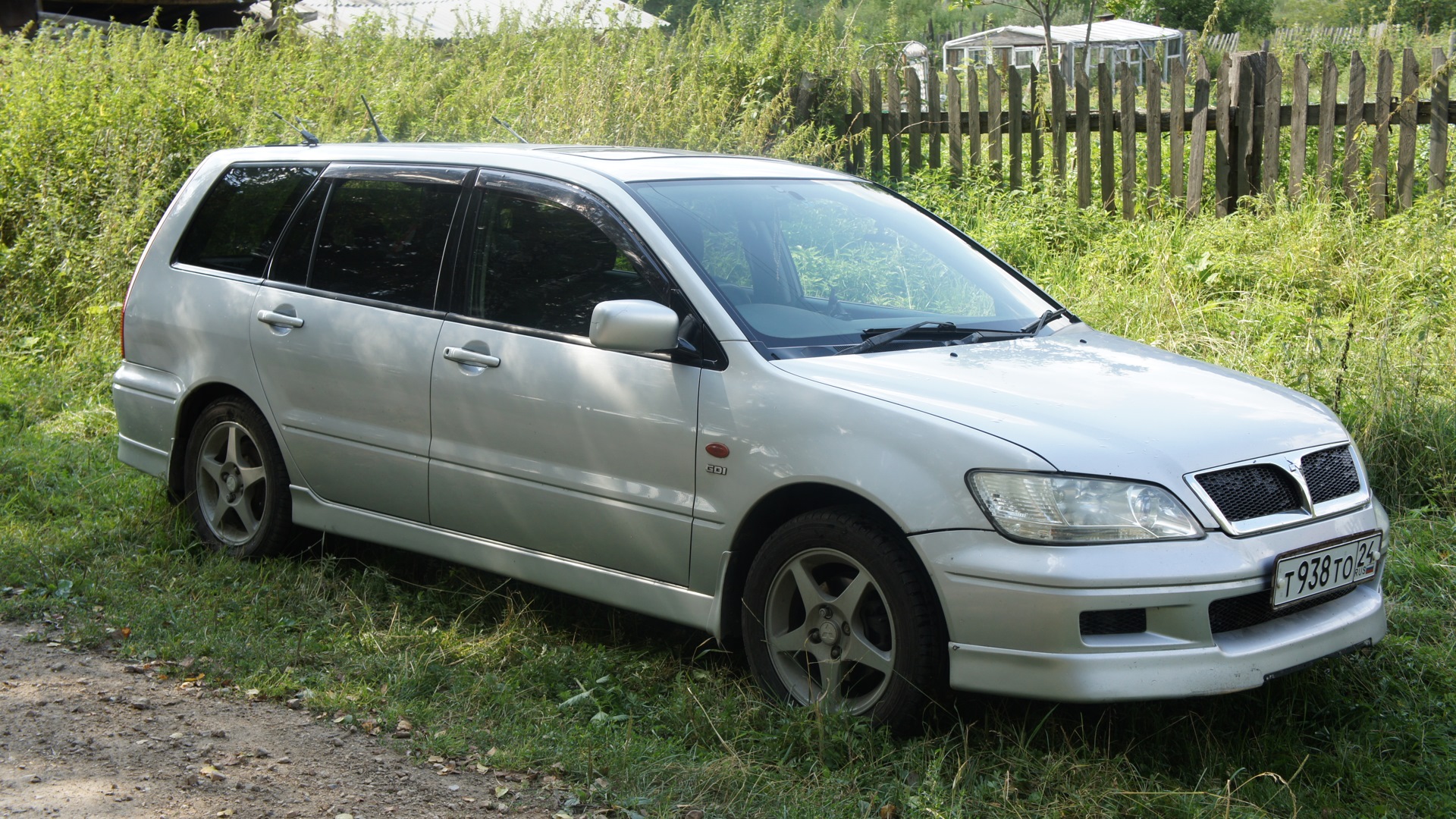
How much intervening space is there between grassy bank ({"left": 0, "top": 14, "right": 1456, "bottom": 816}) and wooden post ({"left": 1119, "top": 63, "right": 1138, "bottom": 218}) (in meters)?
0.33

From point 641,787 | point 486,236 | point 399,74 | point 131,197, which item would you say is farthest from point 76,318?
point 641,787

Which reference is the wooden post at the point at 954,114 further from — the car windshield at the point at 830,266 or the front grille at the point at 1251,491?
the front grille at the point at 1251,491

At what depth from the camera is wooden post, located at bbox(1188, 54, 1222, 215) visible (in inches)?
360

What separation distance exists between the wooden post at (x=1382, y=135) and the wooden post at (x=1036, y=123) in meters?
2.35

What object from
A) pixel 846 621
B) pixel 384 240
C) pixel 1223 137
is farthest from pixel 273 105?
pixel 846 621

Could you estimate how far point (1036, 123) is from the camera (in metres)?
9.95

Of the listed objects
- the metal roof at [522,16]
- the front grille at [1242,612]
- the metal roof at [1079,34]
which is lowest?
the front grille at [1242,612]

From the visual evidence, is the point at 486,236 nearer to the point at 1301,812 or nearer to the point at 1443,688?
the point at 1301,812

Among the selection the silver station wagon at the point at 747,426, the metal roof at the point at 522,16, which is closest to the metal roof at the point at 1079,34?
the metal roof at the point at 522,16

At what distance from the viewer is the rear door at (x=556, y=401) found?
12.6 feet

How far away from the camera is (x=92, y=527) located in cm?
564

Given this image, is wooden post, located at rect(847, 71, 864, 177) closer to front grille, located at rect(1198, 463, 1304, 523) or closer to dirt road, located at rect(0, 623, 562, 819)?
front grille, located at rect(1198, 463, 1304, 523)

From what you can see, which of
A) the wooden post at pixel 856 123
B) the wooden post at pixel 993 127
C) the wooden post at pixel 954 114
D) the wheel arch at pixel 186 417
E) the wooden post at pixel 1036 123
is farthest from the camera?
the wooden post at pixel 856 123

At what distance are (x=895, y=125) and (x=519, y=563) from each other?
7.67 meters
